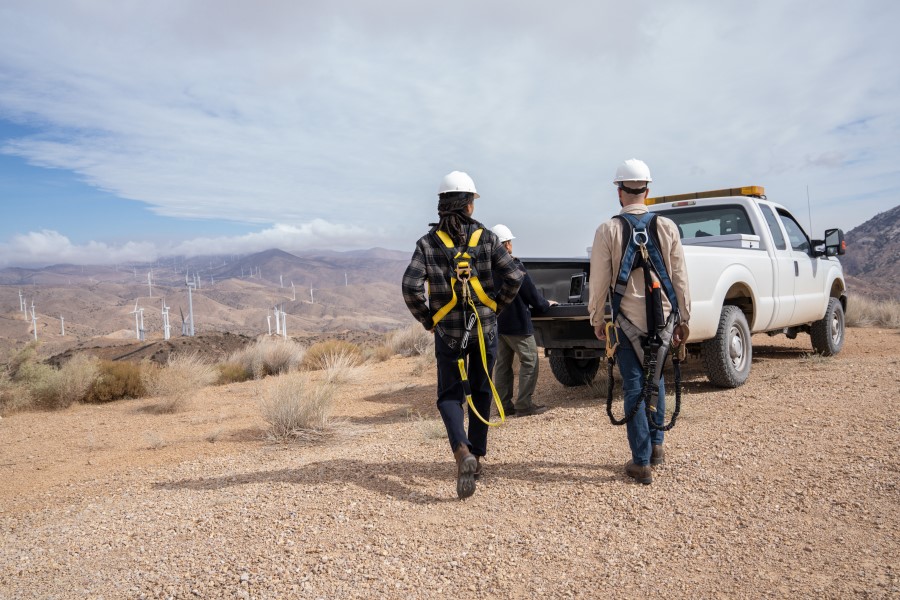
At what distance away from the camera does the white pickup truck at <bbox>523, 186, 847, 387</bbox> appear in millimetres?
6703

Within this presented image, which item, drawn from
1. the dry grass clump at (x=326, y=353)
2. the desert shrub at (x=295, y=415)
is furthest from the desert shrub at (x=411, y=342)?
the desert shrub at (x=295, y=415)

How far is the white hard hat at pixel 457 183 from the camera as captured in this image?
4.38 metres

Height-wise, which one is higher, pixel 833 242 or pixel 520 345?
pixel 833 242

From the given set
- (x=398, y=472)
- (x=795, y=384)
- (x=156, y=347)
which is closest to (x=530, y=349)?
(x=398, y=472)

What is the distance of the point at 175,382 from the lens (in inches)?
431

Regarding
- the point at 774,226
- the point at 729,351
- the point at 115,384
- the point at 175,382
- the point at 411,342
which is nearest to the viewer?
the point at 729,351

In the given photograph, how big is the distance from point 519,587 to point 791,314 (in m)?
6.51

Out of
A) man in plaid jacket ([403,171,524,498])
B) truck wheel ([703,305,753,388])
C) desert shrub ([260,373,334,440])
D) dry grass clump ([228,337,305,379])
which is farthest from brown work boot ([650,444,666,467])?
dry grass clump ([228,337,305,379])

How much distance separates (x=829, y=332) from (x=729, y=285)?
359 centimetres

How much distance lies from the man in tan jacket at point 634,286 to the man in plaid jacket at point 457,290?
1.89 feet

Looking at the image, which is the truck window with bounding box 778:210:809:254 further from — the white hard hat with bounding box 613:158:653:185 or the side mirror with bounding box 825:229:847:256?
the white hard hat with bounding box 613:158:653:185

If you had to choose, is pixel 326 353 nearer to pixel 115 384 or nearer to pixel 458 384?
pixel 115 384

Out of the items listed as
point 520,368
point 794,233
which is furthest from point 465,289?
point 794,233

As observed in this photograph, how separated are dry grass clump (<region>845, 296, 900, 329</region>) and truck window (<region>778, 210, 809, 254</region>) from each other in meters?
8.00
